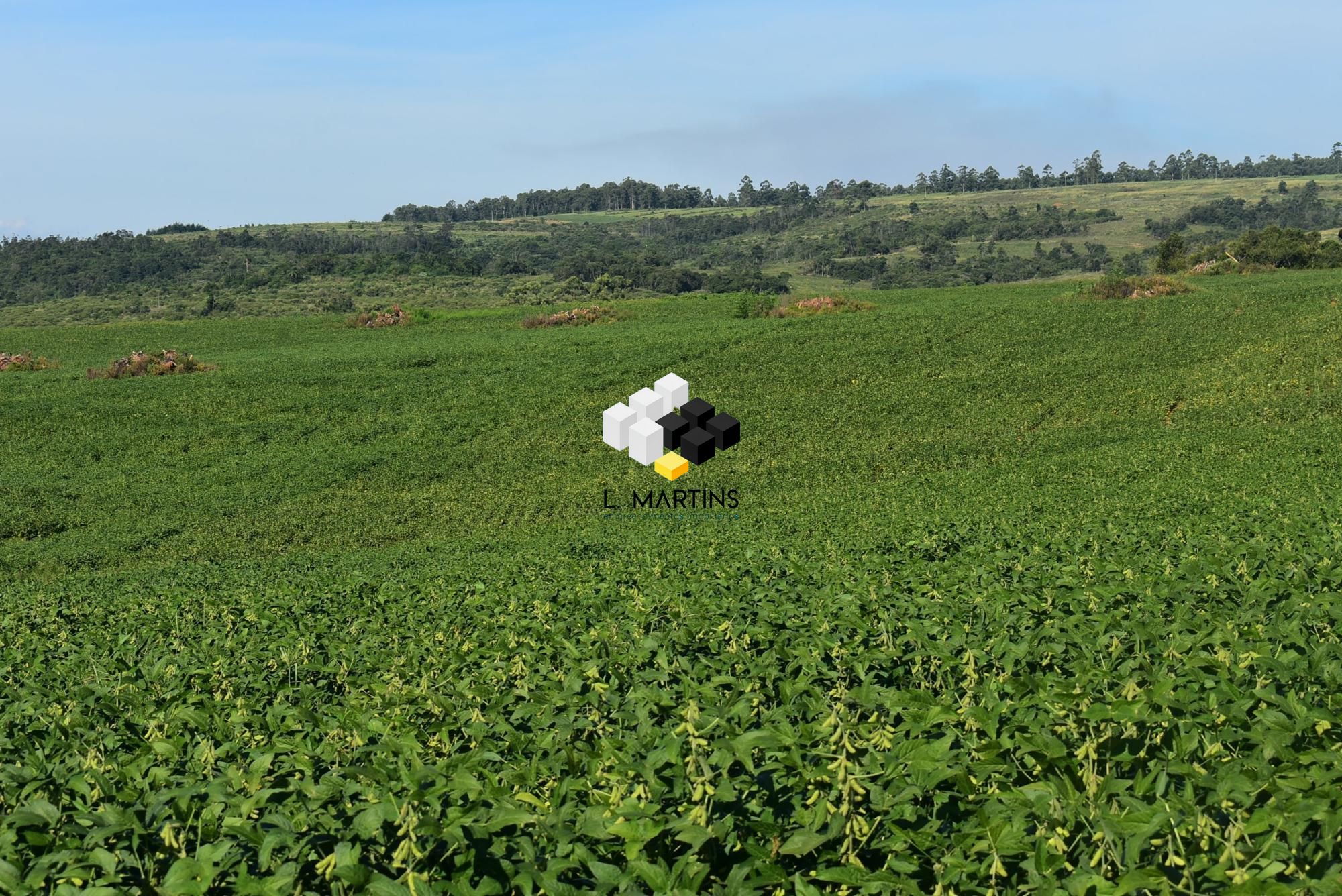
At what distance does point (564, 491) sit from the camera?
2639cm

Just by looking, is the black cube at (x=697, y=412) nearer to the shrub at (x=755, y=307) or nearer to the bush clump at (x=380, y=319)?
the shrub at (x=755, y=307)

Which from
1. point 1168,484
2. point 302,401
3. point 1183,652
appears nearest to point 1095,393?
point 1168,484

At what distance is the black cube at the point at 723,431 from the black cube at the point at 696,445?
0.50 ft

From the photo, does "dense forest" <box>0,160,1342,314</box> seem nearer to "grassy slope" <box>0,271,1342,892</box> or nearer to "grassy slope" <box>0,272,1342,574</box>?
"grassy slope" <box>0,272,1342,574</box>

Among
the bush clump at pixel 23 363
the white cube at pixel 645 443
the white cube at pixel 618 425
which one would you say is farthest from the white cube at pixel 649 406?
the bush clump at pixel 23 363

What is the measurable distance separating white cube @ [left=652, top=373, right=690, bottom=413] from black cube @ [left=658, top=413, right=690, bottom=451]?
1664 mm

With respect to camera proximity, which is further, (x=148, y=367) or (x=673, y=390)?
(x=148, y=367)

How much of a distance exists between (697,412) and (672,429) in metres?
0.84

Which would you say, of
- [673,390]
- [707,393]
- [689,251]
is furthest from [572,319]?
[689,251]

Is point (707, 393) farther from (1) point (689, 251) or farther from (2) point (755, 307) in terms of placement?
(1) point (689, 251)

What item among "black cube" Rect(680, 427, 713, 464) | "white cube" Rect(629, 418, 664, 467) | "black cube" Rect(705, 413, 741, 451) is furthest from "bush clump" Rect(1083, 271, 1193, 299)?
"white cube" Rect(629, 418, 664, 467)

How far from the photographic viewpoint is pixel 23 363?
43.9 meters

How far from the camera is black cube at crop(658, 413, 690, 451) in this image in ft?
95.6

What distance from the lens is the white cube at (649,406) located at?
3091 centimetres
